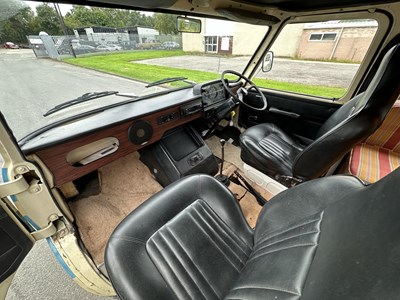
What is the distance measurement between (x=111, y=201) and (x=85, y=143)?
0.67 meters

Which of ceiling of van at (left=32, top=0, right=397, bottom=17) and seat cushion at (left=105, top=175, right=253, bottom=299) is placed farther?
ceiling of van at (left=32, top=0, right=397, bottom=17)

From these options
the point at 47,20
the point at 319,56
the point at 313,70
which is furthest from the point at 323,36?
the point at 47,20

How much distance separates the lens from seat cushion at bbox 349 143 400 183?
4.83 ft

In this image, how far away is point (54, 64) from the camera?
0.97 meters

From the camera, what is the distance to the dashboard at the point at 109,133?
0.93 m

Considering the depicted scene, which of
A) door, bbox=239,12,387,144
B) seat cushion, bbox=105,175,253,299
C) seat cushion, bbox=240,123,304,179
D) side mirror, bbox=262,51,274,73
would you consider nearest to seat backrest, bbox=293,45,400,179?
seat cushion, bbox=240,123,304,179

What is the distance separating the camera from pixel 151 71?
170cm

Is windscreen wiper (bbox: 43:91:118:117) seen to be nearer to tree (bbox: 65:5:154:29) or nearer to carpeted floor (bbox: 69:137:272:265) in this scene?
tree (bbox: 65:5:154:29)

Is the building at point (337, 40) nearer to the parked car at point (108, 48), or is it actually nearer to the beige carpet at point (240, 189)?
the beige carpet at point (240, 189)

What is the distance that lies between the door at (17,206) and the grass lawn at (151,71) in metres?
0.62

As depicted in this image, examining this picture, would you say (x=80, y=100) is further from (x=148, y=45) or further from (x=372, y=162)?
(x=372, y=162)

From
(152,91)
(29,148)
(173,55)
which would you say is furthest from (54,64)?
(173,55)

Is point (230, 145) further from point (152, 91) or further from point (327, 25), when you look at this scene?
point (327, 25)

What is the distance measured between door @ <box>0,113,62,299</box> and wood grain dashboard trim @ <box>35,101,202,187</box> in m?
0.17
